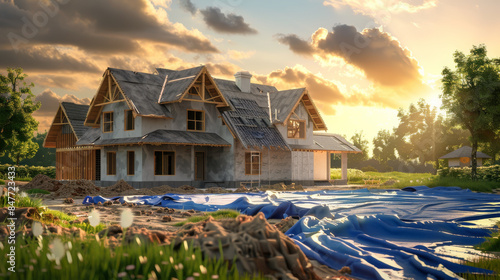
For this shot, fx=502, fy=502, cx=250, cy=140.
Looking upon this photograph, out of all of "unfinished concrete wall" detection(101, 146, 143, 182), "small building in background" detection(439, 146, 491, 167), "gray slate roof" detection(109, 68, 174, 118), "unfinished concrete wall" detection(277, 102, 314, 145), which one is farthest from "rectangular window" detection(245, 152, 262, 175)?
"small building in background" detection(439, 146, 491, 167)

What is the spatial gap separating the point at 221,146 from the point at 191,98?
365cm

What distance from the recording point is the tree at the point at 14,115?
43531mm

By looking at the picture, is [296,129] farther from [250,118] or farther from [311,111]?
[250,118]

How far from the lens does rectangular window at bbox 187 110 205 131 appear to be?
104 feet

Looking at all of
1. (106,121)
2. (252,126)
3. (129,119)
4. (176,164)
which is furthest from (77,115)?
(252,126)

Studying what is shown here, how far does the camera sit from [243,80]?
3769 centimetres

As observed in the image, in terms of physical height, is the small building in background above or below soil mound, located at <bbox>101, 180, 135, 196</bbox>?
above

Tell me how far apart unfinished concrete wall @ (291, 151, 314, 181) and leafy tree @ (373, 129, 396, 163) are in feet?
A: 168

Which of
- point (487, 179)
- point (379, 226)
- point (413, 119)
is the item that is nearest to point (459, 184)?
point (487, 179)

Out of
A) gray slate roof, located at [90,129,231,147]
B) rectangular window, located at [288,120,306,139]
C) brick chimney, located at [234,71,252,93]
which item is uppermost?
brick chimney, located at [234,71,252,93]

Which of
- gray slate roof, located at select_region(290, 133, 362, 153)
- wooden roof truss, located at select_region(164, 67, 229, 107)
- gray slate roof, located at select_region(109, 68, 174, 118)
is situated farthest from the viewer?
gray slate roof, located at select_region(290, 133, 362, 153)

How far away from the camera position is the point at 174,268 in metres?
4.64

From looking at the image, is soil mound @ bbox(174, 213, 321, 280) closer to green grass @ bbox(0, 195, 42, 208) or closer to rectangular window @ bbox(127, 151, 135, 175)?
green grass @ bbox(0, 195, 42, 208)

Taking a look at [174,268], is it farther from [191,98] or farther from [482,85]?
[482,85]
